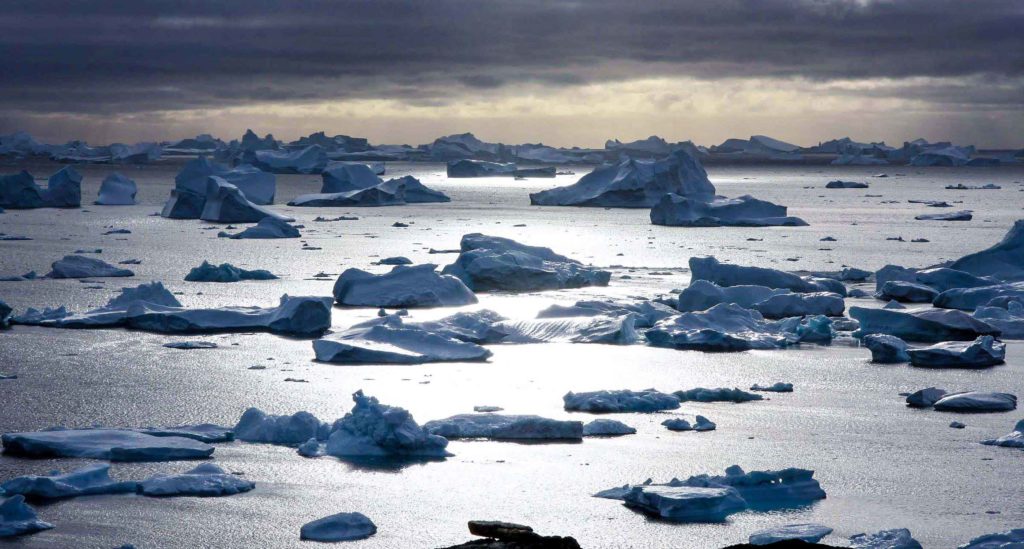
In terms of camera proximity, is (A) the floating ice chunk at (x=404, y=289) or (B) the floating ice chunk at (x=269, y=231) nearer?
(A) the floating ice chunk at (x=404, y=289)

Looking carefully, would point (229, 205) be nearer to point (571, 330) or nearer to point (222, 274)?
point (222, 274)

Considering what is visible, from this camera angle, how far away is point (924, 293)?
42.9 feet

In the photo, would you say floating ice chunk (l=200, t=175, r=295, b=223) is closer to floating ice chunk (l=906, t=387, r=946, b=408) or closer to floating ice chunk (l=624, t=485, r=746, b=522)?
floating ice chunk (l=906, t=387, r=946, b=408)

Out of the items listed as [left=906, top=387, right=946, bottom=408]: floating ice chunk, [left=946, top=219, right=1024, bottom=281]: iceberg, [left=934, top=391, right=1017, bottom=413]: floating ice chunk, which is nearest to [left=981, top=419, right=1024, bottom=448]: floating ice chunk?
[left=934, top=391, right=1017, bottom=413]: floating ice chunk

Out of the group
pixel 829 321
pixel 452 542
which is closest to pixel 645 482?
pixel 452 542

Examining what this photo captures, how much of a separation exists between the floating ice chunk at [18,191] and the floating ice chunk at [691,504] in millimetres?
26065

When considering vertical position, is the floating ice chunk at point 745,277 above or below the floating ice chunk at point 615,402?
above

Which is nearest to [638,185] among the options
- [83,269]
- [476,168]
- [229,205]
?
[229,205]

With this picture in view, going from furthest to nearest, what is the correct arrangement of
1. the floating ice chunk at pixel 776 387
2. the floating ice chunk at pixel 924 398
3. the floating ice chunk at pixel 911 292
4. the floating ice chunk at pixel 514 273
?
the floating ice chunk at pixel 514 273 < the floating ice chunk at pixel 911 292 < the floating ice chunk at pixel 776 387 < the floating ice chunk at pixel 924 398

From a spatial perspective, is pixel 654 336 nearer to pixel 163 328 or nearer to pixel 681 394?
pixel 681 394

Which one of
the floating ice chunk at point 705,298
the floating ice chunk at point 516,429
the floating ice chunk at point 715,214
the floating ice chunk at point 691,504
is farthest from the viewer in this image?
the floating ice chunk at point 715,214

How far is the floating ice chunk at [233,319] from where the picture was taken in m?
10.8

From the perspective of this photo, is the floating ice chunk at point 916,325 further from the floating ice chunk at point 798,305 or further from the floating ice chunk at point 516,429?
the floating ice chunk at point 516,429

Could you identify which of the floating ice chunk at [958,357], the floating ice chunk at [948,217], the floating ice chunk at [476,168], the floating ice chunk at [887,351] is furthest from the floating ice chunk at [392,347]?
the floating ice chunk at [476,168]
